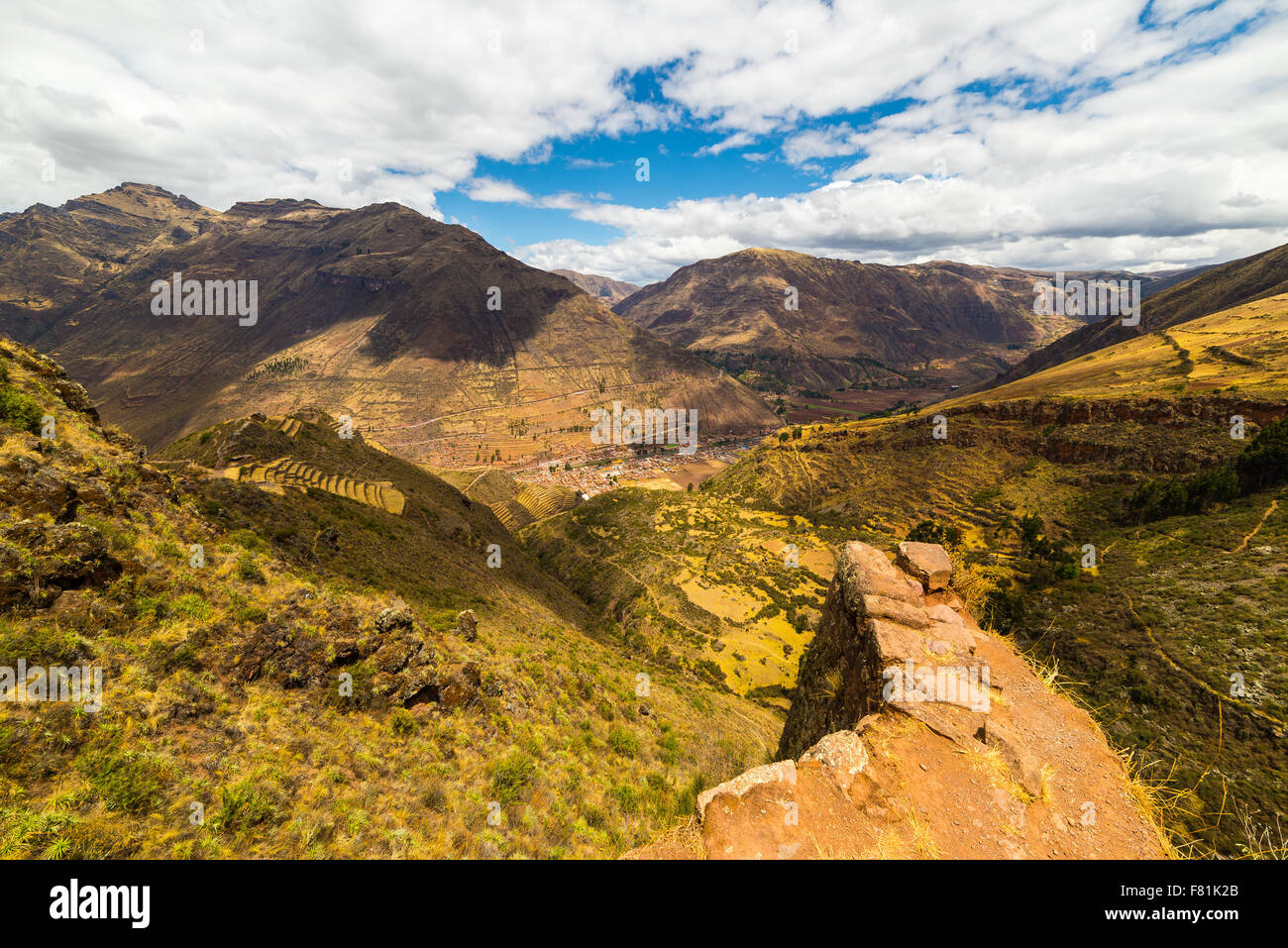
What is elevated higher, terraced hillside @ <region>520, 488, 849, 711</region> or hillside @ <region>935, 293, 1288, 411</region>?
hillside @ <region>935, 293, 1288, 411</region>

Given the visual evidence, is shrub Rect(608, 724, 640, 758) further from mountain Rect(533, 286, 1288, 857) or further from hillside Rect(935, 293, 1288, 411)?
hillside Rect(935, 293, 1288, 411)

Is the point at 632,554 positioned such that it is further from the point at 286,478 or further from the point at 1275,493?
the point at 1275,493

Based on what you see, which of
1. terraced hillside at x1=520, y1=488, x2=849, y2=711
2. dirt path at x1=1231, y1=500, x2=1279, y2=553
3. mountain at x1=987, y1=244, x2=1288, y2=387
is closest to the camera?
dirt path at x1=1231, y1=500, x2=1279, y2=553

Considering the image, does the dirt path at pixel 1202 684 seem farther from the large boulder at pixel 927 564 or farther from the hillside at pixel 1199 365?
the hillside at pixel 1199 365

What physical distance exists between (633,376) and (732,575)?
14638cm

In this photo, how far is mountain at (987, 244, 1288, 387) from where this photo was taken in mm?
93750

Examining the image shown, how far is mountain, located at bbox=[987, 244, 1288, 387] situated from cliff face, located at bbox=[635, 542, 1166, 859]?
141m

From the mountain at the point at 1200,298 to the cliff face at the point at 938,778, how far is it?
14108 cm

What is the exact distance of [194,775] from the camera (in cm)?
781

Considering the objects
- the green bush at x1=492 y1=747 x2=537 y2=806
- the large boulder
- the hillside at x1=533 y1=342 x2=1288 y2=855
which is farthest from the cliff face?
the green bush at x1=492 y1=747 x2=537 y2=806

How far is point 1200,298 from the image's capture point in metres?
103

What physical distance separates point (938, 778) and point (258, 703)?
13947 millimetres

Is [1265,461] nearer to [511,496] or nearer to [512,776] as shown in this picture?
[512,776]
